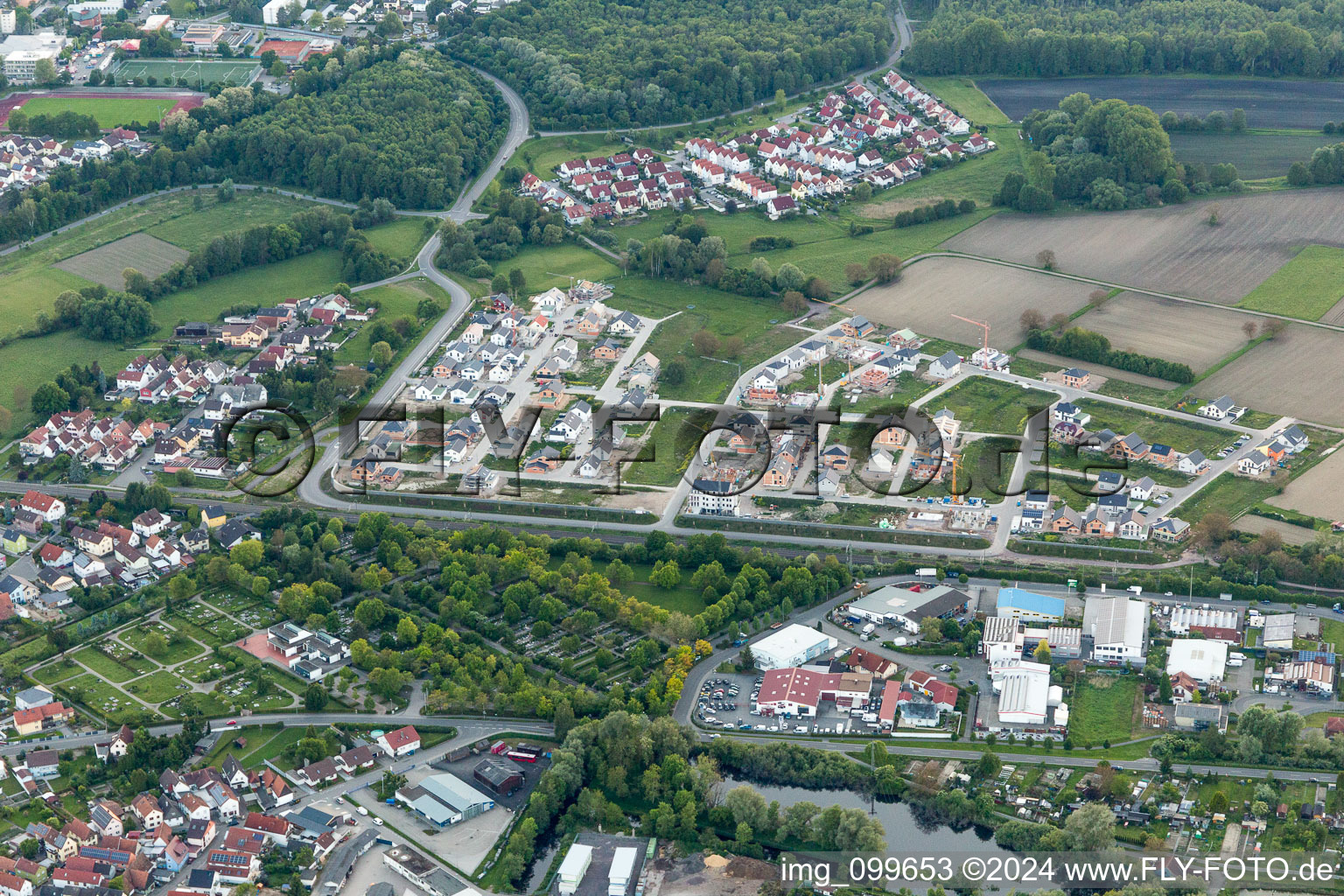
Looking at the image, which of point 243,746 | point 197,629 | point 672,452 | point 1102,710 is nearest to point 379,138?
point 672,452

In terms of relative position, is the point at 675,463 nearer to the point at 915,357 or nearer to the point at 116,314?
the point at 915,357

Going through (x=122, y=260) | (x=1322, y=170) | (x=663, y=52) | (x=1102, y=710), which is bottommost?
(x=1102, y=710)

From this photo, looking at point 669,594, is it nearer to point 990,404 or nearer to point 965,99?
point 990,404

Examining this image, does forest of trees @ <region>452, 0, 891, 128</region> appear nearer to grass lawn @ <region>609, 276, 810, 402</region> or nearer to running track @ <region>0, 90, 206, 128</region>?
running track @ <region>0, 90, 206, 128</region>

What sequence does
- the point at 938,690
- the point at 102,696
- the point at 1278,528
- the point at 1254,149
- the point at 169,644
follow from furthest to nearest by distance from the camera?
the point at 1254,149, the point at 1278,528, the point at 169,644, the point at 102,696, the point at 938,690

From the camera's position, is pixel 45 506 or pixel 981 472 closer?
pixel 45 506
